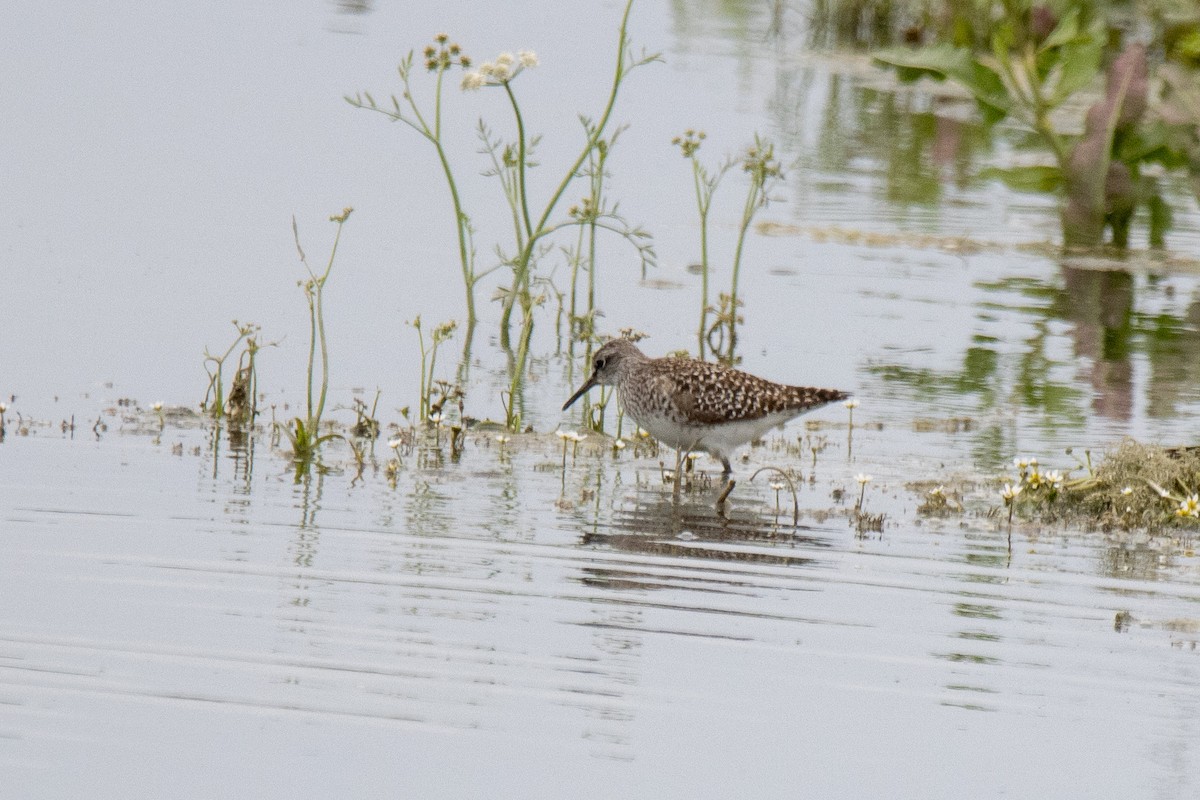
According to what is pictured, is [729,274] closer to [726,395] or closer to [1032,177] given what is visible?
[1032,177]

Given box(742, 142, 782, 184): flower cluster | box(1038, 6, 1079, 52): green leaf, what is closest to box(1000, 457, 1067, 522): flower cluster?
box(742, 142, 782, 184): flower cluster

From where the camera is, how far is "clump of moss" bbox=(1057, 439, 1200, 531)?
9.13m

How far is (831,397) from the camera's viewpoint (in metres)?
10.3

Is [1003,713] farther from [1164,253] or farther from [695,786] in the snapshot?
[1164,253]

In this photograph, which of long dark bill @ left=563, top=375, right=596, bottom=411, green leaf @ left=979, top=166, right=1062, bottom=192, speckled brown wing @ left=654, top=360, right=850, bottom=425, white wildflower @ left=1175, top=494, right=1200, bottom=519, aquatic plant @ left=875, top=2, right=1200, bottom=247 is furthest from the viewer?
green leaf @ left=979, top=166, right=1062, bottom=192

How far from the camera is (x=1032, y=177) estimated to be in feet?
53.0

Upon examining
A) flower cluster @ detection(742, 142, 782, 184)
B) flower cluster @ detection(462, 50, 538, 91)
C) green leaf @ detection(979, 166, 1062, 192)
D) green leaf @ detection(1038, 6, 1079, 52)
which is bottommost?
flower cluster @ detection(742, 142, 782, 184)

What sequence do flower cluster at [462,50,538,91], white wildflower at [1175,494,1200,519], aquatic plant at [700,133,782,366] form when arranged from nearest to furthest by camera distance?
white wildflower at [1175,494,1200,519], flower cluster at [462,50,538,91], aquatic plant at [700,133,782,366]

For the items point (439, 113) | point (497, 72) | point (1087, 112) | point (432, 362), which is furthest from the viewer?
point (1087, 112)

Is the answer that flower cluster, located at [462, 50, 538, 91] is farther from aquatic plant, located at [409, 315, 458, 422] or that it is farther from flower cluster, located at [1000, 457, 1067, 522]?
flower cluster, located at [1000, 457, 1067, 522]

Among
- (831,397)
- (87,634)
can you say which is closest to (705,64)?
(831,397)

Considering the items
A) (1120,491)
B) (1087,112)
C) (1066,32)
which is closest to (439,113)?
(1120,491)

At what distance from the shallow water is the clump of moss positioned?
250mm

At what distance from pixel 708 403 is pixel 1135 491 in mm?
2059
